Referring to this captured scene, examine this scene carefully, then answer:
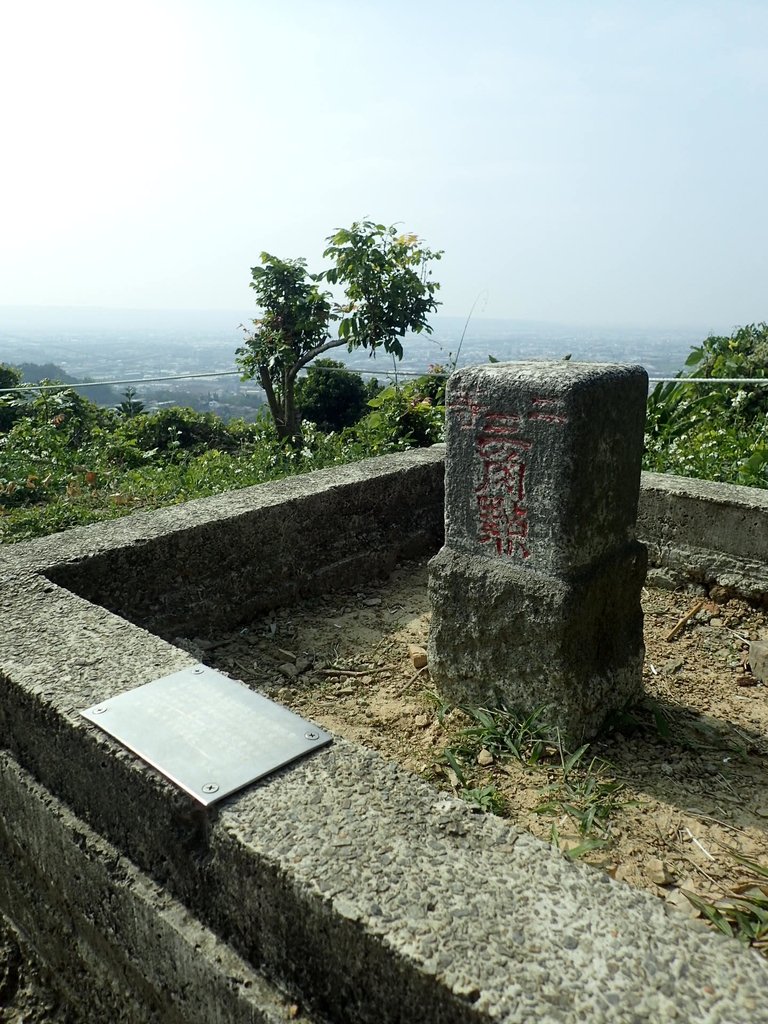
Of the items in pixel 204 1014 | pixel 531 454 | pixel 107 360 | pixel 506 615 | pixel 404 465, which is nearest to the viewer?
pixel 204 1014

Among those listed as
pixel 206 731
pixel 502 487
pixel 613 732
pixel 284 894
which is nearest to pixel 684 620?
pixel 613 732

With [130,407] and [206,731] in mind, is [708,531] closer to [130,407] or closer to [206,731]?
[206,731]

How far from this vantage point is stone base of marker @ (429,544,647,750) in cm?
255

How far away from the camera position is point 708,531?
3.68 m

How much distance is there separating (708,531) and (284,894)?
2.86 m

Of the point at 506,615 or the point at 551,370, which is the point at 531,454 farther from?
the point at 506,615

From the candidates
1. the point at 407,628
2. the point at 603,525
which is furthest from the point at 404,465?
the point at 603,525

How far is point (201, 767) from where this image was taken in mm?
1652

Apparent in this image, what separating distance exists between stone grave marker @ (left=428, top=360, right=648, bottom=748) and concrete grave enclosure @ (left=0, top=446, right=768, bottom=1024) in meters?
1.04

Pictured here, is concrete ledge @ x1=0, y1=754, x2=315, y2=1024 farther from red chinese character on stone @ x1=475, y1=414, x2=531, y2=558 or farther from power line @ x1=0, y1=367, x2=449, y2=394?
power line @ x1=0, y1=367, x2=449, y2=394

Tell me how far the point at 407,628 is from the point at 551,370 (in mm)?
1377

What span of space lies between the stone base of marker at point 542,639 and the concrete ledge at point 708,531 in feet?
3.35

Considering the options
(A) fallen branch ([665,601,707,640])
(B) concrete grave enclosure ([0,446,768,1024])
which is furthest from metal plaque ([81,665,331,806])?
(A) fallen branch ([665,601,707,640])

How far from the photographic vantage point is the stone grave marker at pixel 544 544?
2449mm
